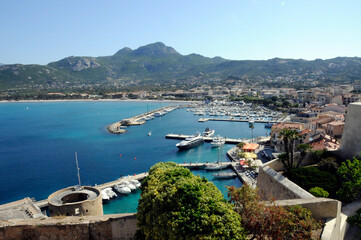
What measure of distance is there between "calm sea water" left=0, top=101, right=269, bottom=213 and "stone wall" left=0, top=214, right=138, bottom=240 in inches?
639

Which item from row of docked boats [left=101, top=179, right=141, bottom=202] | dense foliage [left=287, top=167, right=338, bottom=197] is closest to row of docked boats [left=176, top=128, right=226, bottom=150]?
row of docked boats [left=101, top=179, right=141, bottom=202]

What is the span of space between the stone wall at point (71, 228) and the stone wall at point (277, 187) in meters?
4.63

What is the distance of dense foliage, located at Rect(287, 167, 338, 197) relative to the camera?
10152mm

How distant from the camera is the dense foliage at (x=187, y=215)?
4703 millimetres

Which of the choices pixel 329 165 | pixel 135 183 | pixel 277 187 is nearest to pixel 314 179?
pixel 329 165

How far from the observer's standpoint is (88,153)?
38844mm

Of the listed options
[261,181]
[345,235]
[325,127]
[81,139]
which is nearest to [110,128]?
[81,139]

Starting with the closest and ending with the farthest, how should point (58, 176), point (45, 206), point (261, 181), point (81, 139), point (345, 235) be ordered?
point (345, 235) → point (261, 181) → point (45, 206) → point (58, 176) → point (81, 139)

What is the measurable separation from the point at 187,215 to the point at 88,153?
121 feet

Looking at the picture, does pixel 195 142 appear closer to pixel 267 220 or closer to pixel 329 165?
pixel 329 165

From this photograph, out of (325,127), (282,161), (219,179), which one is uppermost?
(282,161)

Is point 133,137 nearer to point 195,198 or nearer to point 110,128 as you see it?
point 110,128

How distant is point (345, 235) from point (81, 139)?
153 ft

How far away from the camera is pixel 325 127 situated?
33969 millimetres
